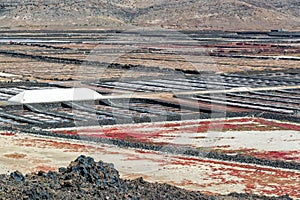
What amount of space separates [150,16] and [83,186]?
17034 cm

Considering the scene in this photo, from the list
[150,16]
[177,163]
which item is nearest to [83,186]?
[177,163]

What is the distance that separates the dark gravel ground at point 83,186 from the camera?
765 inches

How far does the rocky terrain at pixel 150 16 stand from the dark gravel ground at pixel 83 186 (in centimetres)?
14800

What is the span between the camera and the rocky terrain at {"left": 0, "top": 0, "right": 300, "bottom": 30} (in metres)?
177

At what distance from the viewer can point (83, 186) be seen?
21031 millimetres

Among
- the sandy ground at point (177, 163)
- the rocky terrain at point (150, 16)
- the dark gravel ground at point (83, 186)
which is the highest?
the rocky terrain at point (150, 16)

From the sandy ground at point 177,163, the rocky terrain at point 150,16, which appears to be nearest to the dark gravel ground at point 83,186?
the sandy ground at point 177,163

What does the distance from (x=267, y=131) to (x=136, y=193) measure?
77.7ft

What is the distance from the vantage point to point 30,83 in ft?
217

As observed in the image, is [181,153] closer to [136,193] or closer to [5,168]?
[5,168]

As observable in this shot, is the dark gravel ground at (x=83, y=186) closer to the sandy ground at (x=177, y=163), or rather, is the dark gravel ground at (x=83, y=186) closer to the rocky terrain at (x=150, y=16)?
the sandy ground at (x=177, y=163)

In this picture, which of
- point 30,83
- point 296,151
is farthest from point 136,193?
point 30,83

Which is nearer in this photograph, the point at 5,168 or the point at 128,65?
the point at 5,168

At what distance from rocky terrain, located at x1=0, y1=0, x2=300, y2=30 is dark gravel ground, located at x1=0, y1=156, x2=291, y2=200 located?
14800 cm
